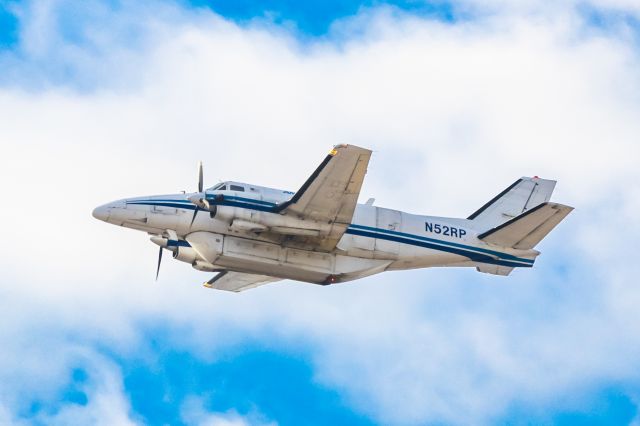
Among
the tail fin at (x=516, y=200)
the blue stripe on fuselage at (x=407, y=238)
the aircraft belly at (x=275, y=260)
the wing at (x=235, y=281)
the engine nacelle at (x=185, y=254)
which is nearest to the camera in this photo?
the blue stripe on fuselage at (x=407, y=238)

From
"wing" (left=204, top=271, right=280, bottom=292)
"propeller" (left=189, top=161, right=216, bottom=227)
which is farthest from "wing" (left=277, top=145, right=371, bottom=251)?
"wing" (left=204, top=271, right=280, bottom=292)

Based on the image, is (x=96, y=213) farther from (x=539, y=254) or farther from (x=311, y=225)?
(x=539, y=254)

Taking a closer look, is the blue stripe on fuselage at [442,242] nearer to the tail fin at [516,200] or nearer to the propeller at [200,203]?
the tail fin at [516,200]

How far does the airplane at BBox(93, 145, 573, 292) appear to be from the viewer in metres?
41.8

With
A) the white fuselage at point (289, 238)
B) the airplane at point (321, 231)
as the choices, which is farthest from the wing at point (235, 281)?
the white fuselage at point (289, 238)

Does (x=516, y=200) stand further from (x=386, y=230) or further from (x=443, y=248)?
(x=386, y=230)

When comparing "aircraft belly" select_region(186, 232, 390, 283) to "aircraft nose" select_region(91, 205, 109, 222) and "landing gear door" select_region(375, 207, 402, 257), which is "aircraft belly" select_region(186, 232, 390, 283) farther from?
"aircraft nose" select_region(91, 205, 109, 222)

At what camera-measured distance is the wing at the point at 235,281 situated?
48.9 m

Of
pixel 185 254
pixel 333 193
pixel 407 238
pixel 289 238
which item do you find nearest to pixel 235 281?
pixel 185 254

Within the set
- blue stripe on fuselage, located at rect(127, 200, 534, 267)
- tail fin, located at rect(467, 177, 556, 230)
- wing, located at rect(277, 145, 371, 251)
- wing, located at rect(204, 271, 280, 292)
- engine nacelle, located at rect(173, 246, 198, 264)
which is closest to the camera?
wing, located at rect(277, 145, 371, 251)

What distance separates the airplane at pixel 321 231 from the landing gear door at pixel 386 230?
4 centimetres

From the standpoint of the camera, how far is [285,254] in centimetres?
4347

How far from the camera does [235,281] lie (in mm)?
49094

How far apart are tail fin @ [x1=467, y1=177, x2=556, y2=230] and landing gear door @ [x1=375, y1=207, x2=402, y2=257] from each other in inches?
208
